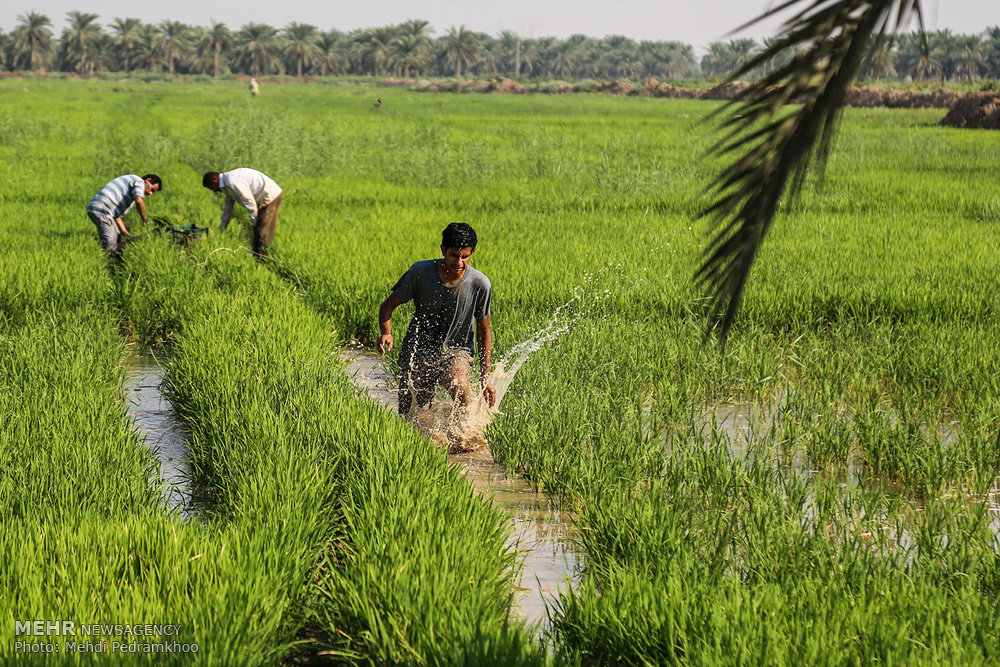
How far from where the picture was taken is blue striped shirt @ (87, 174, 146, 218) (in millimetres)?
8070

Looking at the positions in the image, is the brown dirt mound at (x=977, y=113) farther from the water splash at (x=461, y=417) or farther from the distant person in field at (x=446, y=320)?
the distant person in field at (x=446, y=320)

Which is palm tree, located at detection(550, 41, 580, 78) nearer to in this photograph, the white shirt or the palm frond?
the white shirt

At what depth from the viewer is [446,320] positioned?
4.30 m

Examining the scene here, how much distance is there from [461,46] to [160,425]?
347 feet

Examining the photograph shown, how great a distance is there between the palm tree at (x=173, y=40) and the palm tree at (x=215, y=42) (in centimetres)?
162

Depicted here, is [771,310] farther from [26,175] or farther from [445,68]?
[445,68]

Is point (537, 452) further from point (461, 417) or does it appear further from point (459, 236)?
point (459, 236)

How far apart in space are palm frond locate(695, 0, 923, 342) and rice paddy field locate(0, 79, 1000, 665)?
56mm

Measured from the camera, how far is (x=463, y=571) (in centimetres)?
279

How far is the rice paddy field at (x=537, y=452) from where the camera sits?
2479 millimetres

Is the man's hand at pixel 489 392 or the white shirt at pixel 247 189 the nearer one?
the man's hand at pixel 489 392

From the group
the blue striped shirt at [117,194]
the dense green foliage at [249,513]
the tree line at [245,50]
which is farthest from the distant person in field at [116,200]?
the tree line at [245,50]

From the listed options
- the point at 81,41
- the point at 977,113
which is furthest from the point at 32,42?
the point at 977,113

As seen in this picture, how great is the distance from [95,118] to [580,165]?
17.5 m
